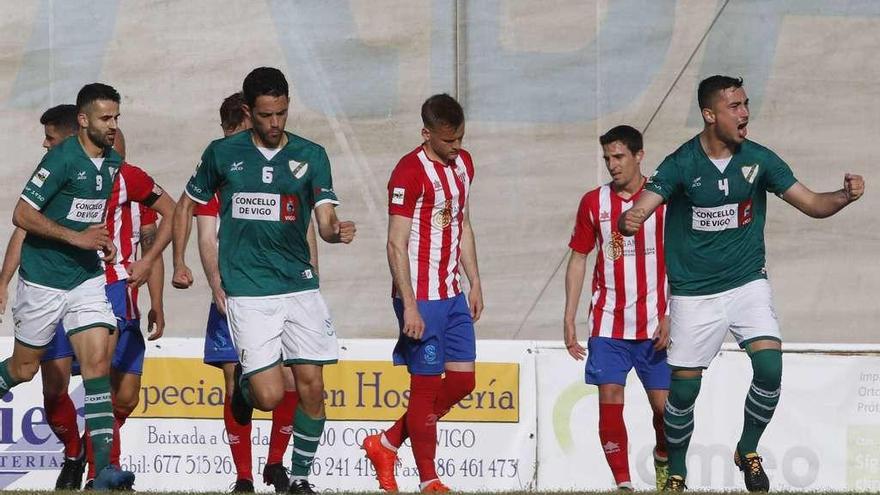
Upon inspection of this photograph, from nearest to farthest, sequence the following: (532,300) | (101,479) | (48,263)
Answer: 1. (101,479)
2. (48,263)
3. (532,300)

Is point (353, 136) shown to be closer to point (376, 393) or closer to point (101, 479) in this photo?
point (376, 393)

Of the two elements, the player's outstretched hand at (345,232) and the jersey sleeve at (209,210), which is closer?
the player's outstretched hand at (345,232)

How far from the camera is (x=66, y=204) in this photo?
828 centimetres

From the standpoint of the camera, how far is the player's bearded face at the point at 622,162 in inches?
372

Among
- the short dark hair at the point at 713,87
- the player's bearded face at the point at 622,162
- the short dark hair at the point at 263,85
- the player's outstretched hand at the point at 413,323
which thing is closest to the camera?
the short dark hair at the point at 263,85

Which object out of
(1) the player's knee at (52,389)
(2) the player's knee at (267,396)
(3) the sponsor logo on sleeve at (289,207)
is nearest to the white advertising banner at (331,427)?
(1) the player's knee at (52,389)

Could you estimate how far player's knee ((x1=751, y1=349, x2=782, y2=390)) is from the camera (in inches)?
322

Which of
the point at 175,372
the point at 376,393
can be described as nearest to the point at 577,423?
the point at 376,393

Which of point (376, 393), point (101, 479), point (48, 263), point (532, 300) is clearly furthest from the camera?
point (532, 300)

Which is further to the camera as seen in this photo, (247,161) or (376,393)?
(376,393)

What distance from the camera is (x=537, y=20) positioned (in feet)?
41.9

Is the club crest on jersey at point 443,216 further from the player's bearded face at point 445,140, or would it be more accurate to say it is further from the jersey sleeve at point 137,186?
the jersey sleeve at point 137,186

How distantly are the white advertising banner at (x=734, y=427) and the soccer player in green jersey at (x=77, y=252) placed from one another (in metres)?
3.84

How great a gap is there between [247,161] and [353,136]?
16.2ft
